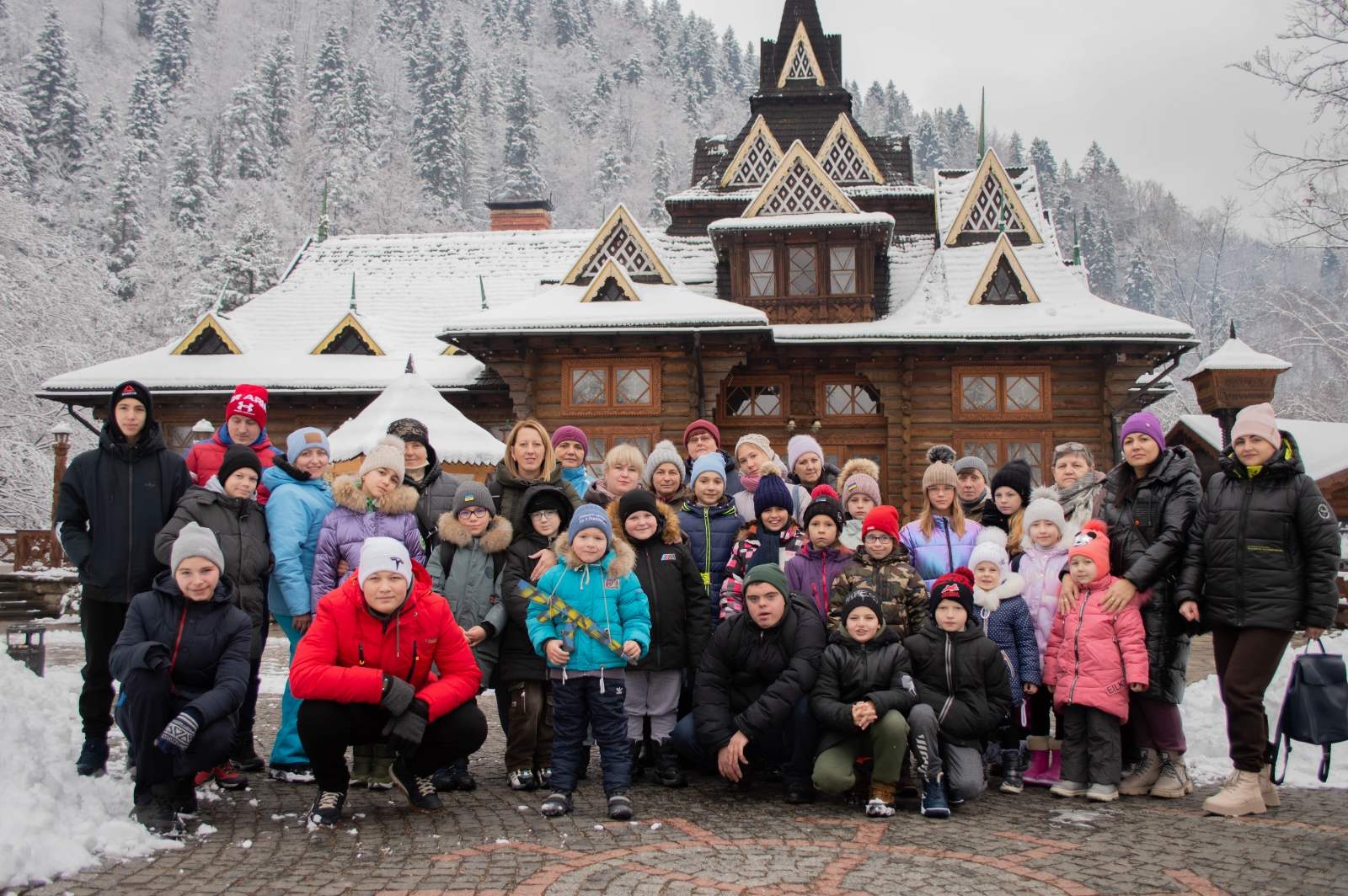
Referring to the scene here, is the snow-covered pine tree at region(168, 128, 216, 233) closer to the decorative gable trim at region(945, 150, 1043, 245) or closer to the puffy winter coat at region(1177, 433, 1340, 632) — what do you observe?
the decorative gable trim at region(945, 150, 1043, 245)

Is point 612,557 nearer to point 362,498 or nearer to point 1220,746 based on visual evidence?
point 362,498

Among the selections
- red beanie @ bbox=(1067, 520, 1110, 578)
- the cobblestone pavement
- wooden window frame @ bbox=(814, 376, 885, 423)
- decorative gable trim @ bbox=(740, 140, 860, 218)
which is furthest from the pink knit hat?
decorative gable trim @ bbox=(740, 140, 860, 218)

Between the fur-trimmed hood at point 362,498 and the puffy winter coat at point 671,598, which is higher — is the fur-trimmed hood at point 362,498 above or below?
above

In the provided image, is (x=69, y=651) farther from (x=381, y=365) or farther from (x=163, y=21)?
(x=163, y=21)

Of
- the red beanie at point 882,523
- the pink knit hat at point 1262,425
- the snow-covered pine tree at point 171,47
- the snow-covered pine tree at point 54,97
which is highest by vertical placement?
the snow-covered pine tree at point 171,47

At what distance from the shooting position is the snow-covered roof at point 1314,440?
17062 mm

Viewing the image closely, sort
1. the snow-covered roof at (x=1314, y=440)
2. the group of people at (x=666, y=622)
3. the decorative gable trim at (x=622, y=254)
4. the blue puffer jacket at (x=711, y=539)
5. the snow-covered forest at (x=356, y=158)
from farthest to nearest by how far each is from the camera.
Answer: the snow-covered forest at (x=356, y=158) < the decorative gable trim at (x=622, y=254) < the snow-covered roof at (x=1314, y=440) < the blue puffer jacket at (x=711, y=539) < the group of people at (x=666, y=622)

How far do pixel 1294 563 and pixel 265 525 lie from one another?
5.61m

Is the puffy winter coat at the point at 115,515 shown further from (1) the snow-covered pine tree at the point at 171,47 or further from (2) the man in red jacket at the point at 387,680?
(1) the snow-covered pine tree at the point at 171,47

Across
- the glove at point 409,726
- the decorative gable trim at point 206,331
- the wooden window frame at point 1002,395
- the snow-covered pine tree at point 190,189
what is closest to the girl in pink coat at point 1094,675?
the glove at point 409,726

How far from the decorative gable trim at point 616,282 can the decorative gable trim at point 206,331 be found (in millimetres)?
7522

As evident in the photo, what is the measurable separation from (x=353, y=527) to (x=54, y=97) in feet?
205

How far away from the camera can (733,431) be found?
61.8ft

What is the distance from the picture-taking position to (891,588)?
5.73 m
